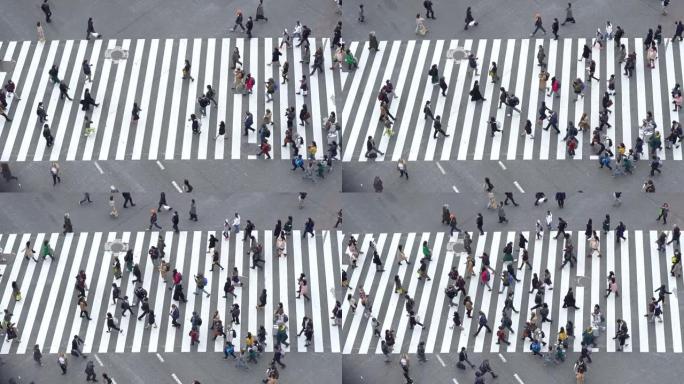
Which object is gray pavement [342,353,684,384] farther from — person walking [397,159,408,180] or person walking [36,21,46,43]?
person walking [36,21,46,43]

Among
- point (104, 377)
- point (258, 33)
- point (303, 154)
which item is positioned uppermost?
point (258, 33)

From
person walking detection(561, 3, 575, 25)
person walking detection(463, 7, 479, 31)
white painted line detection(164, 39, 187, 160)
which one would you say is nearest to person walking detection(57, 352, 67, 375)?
white painted line detection(164, 39, 187, 160)

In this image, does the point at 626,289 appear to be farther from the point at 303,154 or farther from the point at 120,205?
the point at 120,205

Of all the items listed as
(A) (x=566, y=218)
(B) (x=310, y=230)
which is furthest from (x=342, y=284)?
(A) (x=566, y=218)

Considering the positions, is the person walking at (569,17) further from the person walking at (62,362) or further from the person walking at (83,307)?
the person walking at (62,362)

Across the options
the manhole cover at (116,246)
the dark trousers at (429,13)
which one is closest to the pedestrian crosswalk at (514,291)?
the manhole cover at (116,246)

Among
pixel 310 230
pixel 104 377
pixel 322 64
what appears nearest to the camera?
pixel 104 377

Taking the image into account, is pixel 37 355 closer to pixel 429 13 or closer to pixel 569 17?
pixel 429 13
